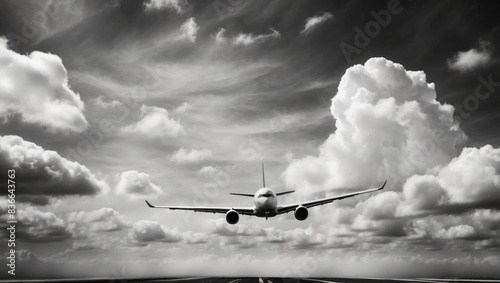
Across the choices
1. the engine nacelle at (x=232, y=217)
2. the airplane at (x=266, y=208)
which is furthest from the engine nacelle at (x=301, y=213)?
the engine nacelle at (x=232, y=217)

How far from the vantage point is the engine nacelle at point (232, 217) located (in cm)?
5956

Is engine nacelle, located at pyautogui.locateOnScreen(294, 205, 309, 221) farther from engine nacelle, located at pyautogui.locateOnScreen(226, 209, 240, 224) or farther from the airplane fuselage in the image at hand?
engine nacelle, located at pyautogui.locateOnScreen(226, 209, 240, 224)

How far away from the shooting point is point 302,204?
61719 millimetres

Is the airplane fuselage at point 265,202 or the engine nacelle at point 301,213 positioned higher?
the airplane fuselage at point 265,202

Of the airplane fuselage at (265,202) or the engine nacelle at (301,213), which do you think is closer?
the airplane fuselage at (265,202)

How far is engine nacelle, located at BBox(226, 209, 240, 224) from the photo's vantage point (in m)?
59.6

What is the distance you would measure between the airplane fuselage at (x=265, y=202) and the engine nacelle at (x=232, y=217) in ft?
10.3

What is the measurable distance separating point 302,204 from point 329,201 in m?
4.72

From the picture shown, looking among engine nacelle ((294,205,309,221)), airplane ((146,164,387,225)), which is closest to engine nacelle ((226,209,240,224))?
airplane ((146,164,387,225))

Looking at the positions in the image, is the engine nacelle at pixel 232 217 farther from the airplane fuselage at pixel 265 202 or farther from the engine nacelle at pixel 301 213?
the engine nacelle at pixel 301 213

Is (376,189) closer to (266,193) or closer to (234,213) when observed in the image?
(266,193)

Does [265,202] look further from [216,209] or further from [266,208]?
[216,209]

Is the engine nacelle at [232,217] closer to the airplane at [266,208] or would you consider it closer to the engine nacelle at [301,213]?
the airplane at [266,208]

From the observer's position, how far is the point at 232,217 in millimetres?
59781
